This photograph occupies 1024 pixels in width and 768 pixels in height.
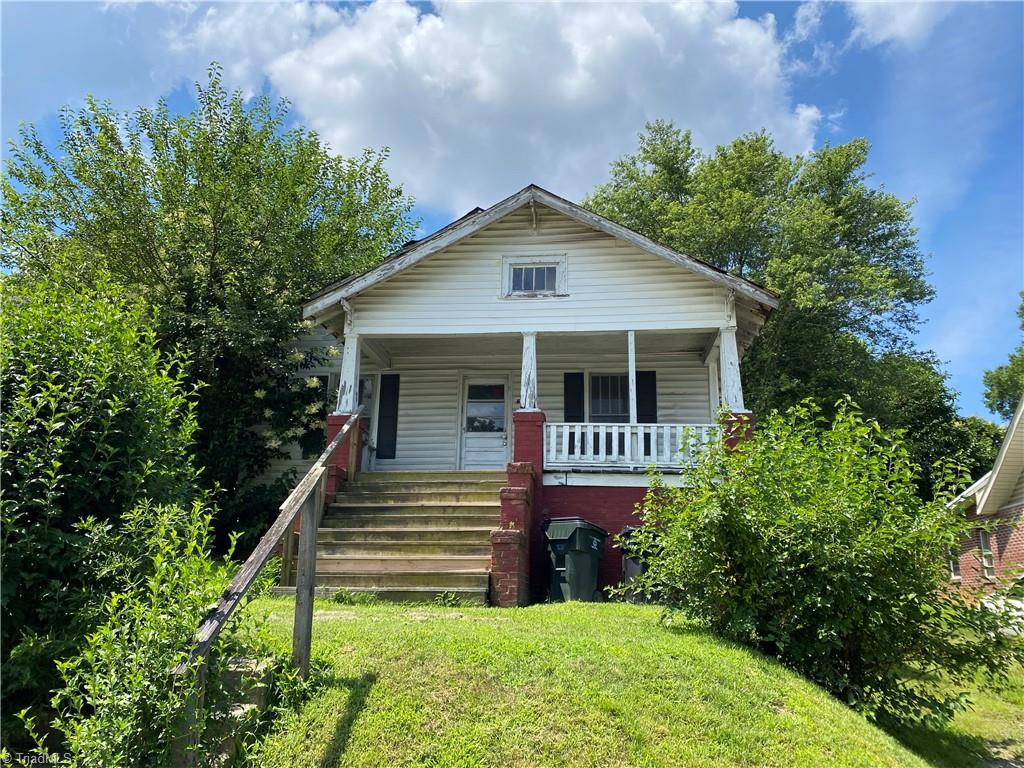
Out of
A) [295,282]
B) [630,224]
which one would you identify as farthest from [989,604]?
[630,224]

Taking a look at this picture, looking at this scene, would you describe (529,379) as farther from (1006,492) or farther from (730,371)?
(1006,492)

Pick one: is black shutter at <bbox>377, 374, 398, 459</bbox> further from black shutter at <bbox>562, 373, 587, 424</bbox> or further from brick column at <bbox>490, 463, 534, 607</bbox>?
brick column at <bbox>490, 463, 534, 607</bbox>

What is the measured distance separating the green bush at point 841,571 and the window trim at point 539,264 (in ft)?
21.9

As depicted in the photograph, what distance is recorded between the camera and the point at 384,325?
12594 millimetres

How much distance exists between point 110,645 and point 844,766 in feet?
13.5

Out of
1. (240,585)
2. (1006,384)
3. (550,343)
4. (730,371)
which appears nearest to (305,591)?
(240,585)

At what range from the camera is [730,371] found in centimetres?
1164

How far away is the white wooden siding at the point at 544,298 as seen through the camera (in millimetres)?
12164

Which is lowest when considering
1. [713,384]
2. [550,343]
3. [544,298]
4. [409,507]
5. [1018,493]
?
[409,507]

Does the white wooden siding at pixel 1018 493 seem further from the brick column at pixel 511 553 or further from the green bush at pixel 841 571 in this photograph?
the brick column at pixel 511 553

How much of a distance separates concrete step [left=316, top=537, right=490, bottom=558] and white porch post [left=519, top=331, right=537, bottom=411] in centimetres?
282

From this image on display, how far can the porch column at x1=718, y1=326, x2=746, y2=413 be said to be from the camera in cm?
1144

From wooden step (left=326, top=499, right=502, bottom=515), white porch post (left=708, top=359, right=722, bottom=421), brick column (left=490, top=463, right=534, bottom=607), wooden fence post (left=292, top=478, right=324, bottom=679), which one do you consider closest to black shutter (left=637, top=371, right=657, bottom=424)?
white porch post (left=708, top=359, right=722, bottom=421)

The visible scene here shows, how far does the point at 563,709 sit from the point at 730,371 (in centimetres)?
831
